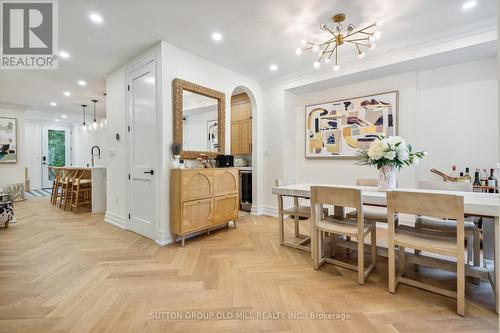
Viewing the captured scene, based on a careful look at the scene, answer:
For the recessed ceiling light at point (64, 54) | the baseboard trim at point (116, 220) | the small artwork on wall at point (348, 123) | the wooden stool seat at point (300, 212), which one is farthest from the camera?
the baseboard trim at point (116, 220)

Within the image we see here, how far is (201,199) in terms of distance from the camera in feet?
10.4

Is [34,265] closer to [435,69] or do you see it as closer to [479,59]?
[435,69]

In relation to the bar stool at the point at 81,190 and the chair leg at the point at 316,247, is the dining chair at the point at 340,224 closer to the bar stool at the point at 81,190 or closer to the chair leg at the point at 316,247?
the chair leg at the point at 316,247

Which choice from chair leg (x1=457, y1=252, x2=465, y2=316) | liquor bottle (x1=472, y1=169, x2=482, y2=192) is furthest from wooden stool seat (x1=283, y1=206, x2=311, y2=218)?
liquor bottle (x1=472, y1=169, x2=482, y2=192)

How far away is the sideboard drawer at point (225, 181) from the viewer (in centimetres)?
339

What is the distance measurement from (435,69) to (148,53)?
411 cm

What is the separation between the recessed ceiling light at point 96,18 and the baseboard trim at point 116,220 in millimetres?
2732

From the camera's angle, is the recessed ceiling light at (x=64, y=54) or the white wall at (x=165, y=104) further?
the recessed ceiling light at (x=64, y=54)

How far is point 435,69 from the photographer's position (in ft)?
11.0

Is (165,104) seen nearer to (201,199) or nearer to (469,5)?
(201,199)

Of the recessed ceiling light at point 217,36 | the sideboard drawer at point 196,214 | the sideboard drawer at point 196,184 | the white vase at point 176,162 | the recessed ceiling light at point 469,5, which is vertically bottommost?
the sideboard drawer at point 196,214

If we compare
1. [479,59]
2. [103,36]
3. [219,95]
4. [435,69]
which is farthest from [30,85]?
[479,59]

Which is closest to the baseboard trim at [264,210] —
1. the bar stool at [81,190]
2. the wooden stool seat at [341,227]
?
the wooden stool seat at [341,227]

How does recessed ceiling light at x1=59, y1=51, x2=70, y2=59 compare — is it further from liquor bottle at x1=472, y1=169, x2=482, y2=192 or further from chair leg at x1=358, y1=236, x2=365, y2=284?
liquor bottle at x1=472, y1=169, x2=482, y2=192
